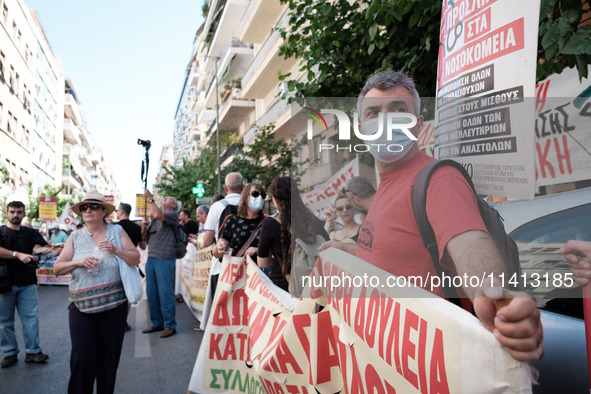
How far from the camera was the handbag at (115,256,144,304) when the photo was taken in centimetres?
388

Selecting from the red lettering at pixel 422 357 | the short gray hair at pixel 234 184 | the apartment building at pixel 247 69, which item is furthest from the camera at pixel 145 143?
the red lettering at pixel 422 357

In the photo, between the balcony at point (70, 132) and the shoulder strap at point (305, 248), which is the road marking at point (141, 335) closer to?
the shoulder strap at point (305, 248)

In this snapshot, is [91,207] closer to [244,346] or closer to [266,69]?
[244,346]

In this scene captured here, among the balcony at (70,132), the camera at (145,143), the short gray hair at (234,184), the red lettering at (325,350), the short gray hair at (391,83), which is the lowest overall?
the red lettering at (325,350)

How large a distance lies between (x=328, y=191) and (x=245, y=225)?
10.7 feet

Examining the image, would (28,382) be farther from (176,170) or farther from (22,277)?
(176,170)

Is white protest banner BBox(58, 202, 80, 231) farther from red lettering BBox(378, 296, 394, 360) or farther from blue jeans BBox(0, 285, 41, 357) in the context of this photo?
red lettering BBox(378, 296, 394, 360)

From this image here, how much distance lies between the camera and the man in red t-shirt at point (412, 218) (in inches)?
46.1

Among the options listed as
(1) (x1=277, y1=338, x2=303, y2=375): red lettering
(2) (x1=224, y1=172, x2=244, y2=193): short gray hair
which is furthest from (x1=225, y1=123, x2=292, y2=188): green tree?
(1) (x1=277, y1=338, x2=303, y2=375): red lettering

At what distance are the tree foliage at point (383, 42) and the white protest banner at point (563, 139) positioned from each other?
47.6 inches

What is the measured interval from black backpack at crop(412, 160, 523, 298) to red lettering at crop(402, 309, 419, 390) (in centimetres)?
12

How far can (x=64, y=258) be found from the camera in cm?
389

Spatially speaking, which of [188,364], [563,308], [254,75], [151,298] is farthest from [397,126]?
[254,75]

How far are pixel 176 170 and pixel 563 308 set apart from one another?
122 ft
